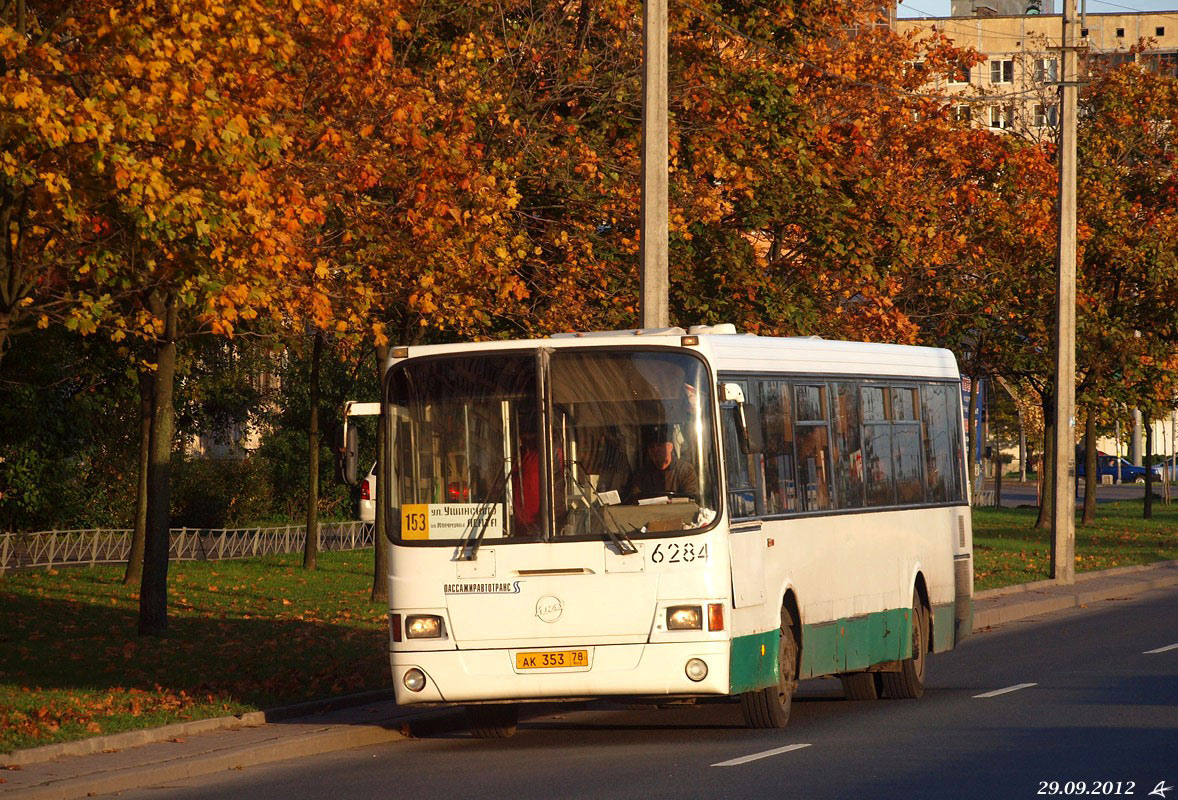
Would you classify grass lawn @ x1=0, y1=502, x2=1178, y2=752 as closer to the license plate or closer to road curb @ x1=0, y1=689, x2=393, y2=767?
road curb @ x1=0, y1=689, x2=393, y2=767

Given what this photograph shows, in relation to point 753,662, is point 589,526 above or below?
above

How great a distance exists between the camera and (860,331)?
30.3m

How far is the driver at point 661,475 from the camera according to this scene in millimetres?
12953

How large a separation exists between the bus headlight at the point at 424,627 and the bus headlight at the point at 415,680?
0.23 metres

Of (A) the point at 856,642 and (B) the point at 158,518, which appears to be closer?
(A) the point at 856,642

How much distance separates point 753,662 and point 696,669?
65 centimetres

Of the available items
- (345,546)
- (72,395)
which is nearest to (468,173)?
(72,395)

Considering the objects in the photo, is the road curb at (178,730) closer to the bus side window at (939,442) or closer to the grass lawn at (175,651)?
the grass lawn at (175,651)

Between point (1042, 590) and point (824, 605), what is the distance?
51.0ft

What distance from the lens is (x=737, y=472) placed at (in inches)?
527

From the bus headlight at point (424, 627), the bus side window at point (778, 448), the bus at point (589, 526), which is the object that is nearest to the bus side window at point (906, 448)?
the bus side window at point (778, 448)

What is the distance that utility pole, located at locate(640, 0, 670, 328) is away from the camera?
60.2 feet

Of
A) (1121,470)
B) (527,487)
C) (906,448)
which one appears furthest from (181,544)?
(1121,470)
